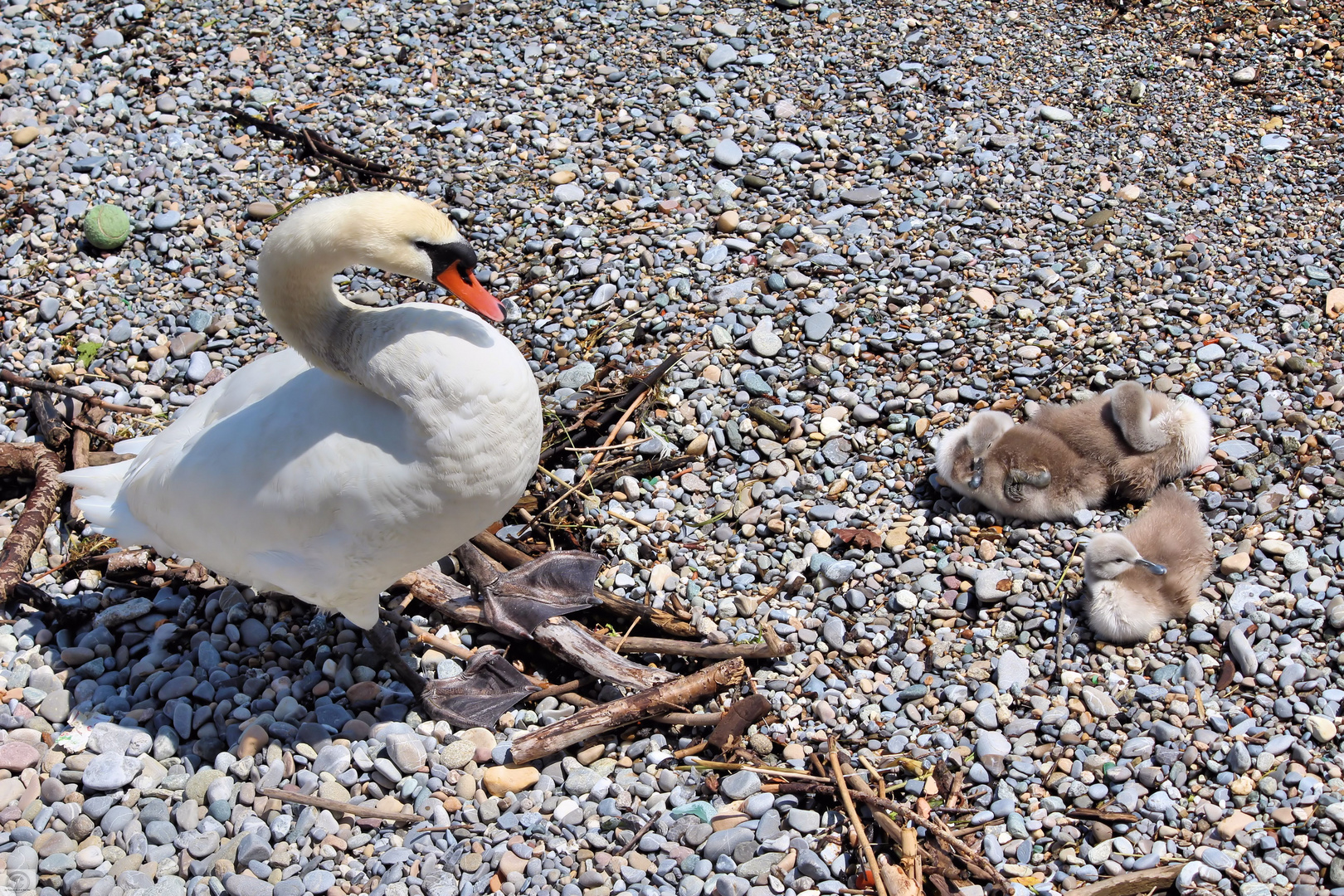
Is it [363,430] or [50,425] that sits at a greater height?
[363,430]

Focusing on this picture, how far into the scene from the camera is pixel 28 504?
4.15m

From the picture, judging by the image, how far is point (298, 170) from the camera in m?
5.89

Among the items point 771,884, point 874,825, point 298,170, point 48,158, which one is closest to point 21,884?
point 771,884

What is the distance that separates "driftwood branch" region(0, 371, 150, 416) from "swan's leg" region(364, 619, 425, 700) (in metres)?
1.77

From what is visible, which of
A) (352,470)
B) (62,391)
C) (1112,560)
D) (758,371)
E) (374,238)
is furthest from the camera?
(758,371)

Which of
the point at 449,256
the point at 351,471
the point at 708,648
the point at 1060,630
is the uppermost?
the point at 449,256

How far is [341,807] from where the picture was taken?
327 centimetres

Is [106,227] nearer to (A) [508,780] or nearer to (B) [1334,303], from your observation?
(A) [508,780]

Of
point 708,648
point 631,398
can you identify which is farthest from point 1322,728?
point 631,398

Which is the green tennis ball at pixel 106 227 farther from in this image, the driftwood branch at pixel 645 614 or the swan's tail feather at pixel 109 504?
the driftwood branch at pixel 645 614

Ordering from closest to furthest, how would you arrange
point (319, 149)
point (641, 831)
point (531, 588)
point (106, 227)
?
point (641, 831) < point (531, 588) < point (106, 227) < point (319, 149)

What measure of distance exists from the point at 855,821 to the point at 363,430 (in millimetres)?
1809

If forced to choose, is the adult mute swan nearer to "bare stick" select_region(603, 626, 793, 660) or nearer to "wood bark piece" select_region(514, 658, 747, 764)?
"wood bark piece" select_region(514, 658, 747, 764)

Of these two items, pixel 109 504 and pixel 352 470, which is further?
pixel 109 504
